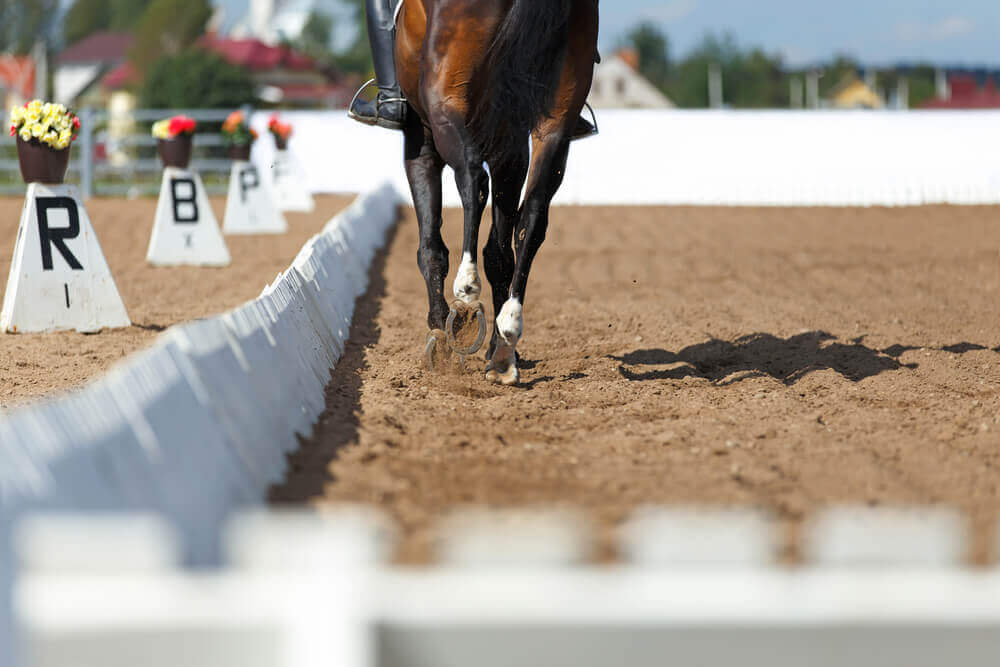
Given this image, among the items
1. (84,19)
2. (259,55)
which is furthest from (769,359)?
(84,19)

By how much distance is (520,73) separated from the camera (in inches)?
224

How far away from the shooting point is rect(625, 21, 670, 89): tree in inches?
5128

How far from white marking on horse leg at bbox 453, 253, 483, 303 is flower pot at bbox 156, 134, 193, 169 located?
7.27 meters

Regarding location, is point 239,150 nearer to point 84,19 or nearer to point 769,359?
point 769,359

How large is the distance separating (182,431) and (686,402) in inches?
119

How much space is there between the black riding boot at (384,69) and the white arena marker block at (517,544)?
4.91 m

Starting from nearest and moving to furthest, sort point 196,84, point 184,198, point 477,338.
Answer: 1. point 477,338
2. point 184,198
3. point 196,84

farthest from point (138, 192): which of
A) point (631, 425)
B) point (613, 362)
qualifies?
point (631, 425)

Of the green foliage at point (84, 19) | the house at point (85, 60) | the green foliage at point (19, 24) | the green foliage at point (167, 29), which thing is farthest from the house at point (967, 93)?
the green foliage at point (84, 19)

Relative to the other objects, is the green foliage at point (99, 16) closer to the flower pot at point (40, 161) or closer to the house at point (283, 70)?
the house at point (283, 70)

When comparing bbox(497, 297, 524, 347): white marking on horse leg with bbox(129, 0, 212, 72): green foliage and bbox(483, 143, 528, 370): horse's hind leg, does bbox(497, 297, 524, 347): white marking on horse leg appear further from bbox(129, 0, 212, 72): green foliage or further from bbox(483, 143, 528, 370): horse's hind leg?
bbox(129, 0, 212, 72): green foliage

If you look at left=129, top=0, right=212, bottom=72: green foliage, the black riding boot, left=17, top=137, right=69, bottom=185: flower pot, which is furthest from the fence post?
left=129, top=0, right=212, bottom=72: green foliage

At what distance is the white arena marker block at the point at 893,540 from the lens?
1.95 metres

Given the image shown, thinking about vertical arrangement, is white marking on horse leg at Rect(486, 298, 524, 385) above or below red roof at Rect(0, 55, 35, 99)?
below
